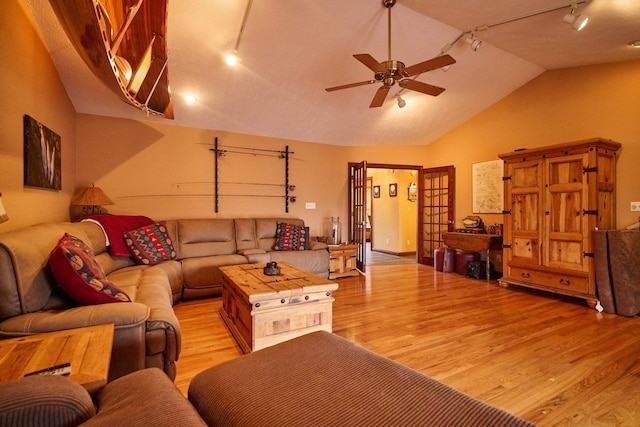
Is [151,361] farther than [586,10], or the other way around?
[586,10]

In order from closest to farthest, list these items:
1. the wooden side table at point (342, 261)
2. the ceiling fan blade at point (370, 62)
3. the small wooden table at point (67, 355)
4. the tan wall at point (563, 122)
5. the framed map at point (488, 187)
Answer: the small wooden table at point (67, 355), the ceiling fan blade at point (370, 62), the tan wall at point (563, 122), the wooden side table at point (342, 261), the framed map at point (488, 187)

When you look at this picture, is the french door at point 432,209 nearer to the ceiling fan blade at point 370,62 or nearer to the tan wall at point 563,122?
the tan wall at point 563,122

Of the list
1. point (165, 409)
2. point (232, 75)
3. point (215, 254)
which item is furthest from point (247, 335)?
point (232, 75)

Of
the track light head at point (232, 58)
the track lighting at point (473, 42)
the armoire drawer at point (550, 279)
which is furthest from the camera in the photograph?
the armoire drawer at point (550, 279)

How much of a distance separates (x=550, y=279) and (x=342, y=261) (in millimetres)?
2848

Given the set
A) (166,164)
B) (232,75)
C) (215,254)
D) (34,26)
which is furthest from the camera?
(166,164)

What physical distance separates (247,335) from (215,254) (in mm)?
2152

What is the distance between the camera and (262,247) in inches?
187

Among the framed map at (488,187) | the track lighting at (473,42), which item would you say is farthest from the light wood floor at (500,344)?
the track lighting at (473,42)

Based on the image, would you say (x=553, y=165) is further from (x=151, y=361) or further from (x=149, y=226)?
→ (x=149, y=226)

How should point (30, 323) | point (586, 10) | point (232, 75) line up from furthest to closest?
point (232, 75) < point (586, 10) < point (30, 323)

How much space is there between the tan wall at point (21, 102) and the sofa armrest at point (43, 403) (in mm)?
2129

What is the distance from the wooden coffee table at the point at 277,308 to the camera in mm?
2234

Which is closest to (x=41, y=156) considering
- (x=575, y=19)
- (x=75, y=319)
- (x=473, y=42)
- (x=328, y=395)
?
(x=75, y=319)
